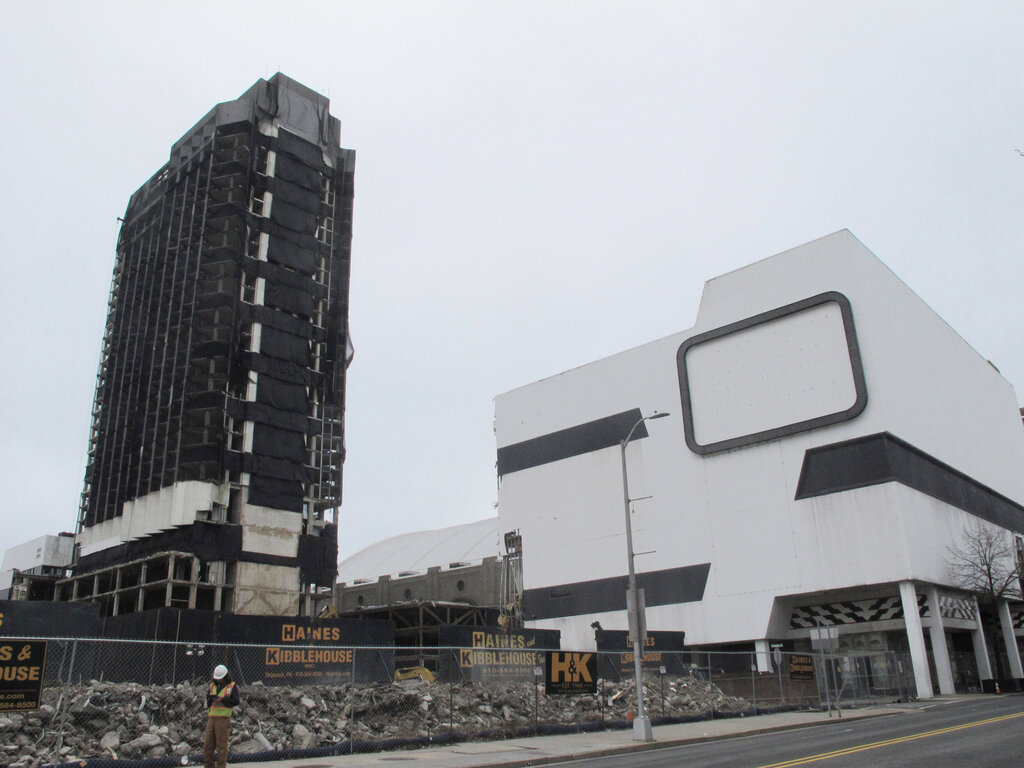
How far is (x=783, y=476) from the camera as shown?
165ft

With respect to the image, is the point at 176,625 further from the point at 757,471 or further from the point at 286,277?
the point at 286,277

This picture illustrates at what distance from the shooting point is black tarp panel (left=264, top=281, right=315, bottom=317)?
64.1 metres

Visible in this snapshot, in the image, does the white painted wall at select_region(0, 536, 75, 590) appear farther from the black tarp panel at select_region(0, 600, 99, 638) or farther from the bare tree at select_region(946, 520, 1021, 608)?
the bare tree at select_region(946, 520, 1021, 608)

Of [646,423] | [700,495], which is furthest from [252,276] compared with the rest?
[700,495]

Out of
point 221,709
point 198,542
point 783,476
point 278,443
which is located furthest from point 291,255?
point 221,709

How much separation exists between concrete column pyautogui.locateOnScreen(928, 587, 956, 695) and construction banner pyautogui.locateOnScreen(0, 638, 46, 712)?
45.7 m

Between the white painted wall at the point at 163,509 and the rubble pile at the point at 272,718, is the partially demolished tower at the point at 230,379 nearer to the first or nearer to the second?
the white painted wall at the point at 163,509

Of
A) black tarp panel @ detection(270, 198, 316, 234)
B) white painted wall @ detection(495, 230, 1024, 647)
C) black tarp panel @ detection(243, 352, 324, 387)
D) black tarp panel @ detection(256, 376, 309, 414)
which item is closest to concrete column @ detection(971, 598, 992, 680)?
white painted wall @ detection(495, 230, 1024, 647)

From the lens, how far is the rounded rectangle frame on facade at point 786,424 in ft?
158

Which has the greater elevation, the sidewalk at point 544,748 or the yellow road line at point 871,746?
the yellow road line at point 871,746

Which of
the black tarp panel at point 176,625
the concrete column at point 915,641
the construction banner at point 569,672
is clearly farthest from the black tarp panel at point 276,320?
the concrete column at point 915,641

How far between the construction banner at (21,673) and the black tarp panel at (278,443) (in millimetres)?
46776

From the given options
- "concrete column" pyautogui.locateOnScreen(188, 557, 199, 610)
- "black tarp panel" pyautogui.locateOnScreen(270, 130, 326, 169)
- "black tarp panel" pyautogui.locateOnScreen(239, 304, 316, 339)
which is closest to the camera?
"concrete column" pyautogui.locateOnScreen(188, 557, 199, 610)

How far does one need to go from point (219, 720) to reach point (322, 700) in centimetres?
875
